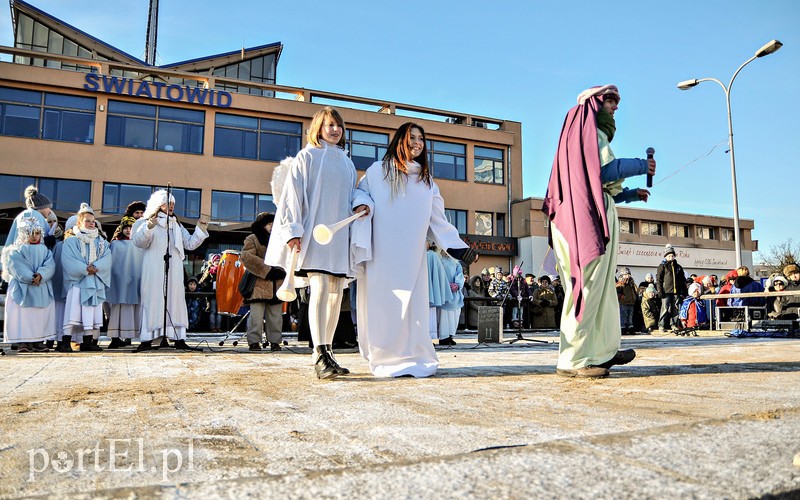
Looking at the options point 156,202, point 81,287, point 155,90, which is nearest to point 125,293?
point 81,287

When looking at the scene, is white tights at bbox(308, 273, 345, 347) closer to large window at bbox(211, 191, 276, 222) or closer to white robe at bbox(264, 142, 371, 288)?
white robe at bbox(264, 142, 371, 288)

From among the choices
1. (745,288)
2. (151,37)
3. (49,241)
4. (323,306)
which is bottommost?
(323,306)

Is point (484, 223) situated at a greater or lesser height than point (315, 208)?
greater

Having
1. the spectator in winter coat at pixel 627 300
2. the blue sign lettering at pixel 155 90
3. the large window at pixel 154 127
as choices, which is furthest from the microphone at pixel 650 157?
the blue sign lettering at pixel 155 90

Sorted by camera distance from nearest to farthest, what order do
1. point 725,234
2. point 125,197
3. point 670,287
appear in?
1. point 670,287
2. point 125,197
3. point 725,234

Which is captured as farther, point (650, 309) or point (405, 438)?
point (650, 309)

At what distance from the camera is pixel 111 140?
26.8 meters

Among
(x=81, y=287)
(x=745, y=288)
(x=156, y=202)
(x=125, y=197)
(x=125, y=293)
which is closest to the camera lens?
(x=81, y=287)

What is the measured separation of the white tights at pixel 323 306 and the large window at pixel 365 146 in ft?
88.6

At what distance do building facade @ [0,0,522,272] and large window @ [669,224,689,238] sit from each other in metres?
14.7

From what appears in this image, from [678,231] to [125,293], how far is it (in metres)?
41.6

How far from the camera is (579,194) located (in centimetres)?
432

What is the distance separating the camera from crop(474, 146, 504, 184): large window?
3456cm

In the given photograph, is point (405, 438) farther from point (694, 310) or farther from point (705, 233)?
point (705, 233)
